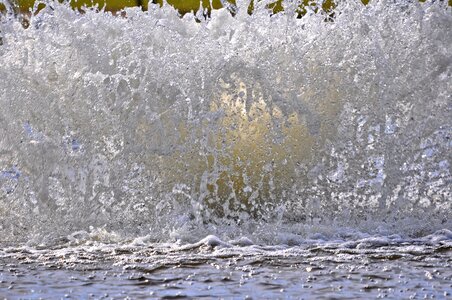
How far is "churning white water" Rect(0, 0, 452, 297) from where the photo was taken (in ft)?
9.57

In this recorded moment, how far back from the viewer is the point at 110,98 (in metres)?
3.00

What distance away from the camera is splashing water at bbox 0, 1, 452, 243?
2920mm

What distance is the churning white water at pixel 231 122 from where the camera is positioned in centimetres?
292

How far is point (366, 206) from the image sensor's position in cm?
291

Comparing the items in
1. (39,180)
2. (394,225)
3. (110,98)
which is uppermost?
(110,98)

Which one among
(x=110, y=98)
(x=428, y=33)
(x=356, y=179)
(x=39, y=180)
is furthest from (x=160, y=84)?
(x=428, y=33)

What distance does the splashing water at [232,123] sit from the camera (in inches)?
115

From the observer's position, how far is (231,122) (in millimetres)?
2984

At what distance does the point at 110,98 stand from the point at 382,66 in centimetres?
81

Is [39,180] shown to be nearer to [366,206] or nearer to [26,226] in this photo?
[26,226]

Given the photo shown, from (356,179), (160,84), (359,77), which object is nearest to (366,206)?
(356,179)

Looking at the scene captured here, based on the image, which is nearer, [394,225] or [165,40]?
[394,225]

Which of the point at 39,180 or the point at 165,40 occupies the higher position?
the point at 165,40

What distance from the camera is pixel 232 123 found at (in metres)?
2.99
